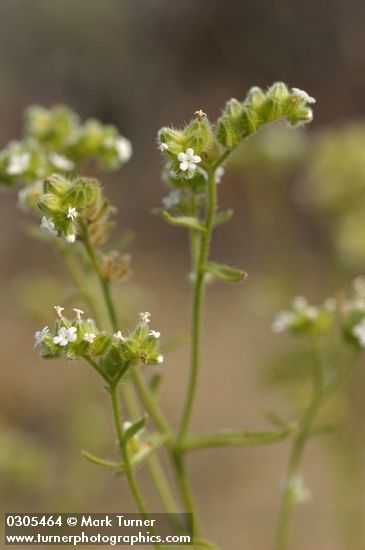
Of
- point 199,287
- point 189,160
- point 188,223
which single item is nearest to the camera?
point 189,160

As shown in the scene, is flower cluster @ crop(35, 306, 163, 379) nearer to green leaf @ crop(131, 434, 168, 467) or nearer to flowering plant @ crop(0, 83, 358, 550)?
flowering plant @ crop(0, 83, 358, 550)

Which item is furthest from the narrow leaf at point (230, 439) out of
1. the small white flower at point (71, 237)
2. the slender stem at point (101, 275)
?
the small white flower at point (71, 237)

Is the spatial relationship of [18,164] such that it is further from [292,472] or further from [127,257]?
[292,472]

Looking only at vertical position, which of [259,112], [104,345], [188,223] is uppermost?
[259,112]

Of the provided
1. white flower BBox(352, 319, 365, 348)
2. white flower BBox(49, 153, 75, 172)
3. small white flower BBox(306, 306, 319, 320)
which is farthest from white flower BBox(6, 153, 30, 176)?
white flower BBox(352, 319, 365, 348)

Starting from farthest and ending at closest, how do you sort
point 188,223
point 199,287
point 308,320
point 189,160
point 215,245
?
point 215,245, point 308,320, point 199,287, point 188,223, point 189,160

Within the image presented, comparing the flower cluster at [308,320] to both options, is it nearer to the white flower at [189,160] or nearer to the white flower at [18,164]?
the white flower at [189,160]

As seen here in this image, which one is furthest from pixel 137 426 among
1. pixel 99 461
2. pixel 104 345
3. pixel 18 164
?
pixel 18 164

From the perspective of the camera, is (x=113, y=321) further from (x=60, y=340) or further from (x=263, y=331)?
(x=263, y=331)
